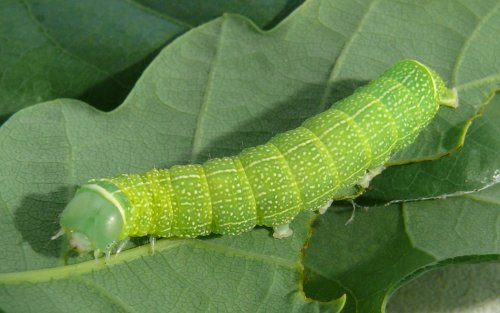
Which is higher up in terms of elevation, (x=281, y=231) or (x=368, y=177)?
(x=368, y=177)

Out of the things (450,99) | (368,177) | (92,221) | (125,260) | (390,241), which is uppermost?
(450,99)

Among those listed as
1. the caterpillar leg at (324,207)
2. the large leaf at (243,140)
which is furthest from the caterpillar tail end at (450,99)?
the caterpillar leg at (324,207)

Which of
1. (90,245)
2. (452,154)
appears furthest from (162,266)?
(452,154)

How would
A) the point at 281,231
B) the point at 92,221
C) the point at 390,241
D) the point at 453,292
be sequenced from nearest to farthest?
the point at 92,221 → the point at 281,231 → the point at 390,241 → the point at 453,292

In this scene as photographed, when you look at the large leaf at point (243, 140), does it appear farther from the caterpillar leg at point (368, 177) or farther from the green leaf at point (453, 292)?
the green leaf at point (453, 292)

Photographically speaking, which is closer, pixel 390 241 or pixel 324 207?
pixel 324 207

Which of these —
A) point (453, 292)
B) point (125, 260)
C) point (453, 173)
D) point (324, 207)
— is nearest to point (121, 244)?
point (125, 260)

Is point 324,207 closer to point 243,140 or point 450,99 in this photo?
point 243,140
